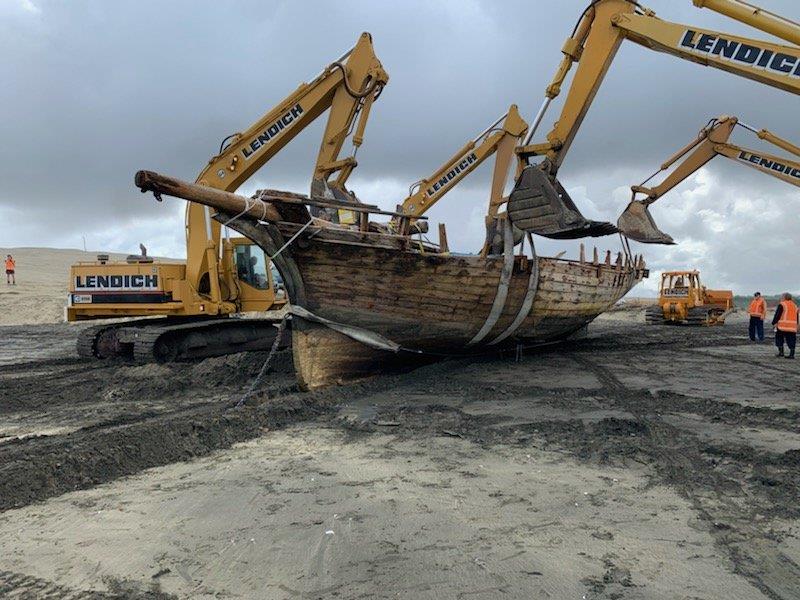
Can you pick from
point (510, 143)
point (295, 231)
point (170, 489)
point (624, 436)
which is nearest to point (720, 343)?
point (510, 143)

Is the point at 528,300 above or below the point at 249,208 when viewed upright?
below

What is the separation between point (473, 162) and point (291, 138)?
4.98 m

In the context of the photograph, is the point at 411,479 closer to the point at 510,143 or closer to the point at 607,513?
the point at 607,513

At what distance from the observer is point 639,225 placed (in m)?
16.3

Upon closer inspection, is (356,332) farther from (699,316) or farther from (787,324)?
(699,316)

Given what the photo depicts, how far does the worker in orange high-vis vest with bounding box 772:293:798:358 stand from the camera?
13.2 meters

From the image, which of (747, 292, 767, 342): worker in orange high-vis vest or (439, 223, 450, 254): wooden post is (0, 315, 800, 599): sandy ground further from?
(747, 292, 767, 342): worker in orange high-vis vest

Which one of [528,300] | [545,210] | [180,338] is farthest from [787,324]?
[180,338]

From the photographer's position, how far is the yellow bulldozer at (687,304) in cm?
2458

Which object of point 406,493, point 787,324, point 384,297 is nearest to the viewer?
point 406,493

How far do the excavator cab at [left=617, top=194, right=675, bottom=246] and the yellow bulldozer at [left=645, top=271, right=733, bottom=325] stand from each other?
349 inches

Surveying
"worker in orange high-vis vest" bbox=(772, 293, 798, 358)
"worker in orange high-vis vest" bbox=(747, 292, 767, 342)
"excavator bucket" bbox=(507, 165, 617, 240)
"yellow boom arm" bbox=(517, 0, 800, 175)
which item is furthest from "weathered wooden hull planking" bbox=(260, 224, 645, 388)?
"worker in orange high-vis vest" bbox=(747, 292, 767, 342)

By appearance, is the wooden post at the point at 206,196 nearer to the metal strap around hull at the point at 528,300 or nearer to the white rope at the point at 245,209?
the white rope at the point at 245,209

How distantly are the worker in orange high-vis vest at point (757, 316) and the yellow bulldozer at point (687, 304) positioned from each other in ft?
23.1
